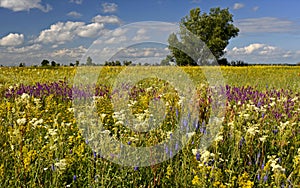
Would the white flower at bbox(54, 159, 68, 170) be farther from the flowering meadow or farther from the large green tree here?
the large green tree

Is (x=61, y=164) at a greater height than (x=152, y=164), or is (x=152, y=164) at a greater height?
(x=61, y=164)

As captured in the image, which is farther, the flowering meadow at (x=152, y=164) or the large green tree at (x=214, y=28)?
the large green tree at (x=214, y=28)

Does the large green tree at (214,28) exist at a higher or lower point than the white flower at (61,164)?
higher

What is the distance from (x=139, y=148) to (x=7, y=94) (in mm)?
4492

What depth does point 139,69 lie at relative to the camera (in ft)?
33.3

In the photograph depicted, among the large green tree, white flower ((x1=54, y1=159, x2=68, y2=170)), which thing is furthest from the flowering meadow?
the large green tree

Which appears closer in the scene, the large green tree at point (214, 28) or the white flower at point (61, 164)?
the white flower at point (61, 164)

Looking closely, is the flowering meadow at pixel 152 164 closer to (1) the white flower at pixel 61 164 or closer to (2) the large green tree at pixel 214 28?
(1) the white flower at pixel 61 164

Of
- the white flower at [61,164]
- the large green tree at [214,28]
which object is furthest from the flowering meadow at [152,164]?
the large green tree at [214,28]

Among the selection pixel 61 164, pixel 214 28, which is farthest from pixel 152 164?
pixel 214 28

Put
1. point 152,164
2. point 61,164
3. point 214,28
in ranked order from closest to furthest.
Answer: point 61,164, point 152,164, point 214,28

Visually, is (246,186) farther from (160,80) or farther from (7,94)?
(160,80)

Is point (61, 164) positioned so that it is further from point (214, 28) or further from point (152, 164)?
point (214, 28)

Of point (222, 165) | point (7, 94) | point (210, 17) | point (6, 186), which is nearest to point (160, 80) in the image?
point (7, 94)
